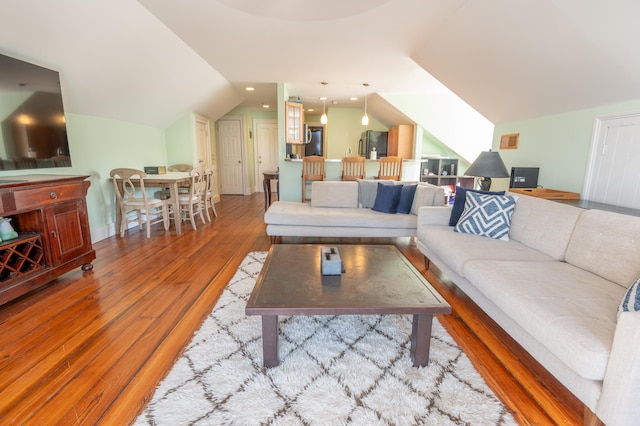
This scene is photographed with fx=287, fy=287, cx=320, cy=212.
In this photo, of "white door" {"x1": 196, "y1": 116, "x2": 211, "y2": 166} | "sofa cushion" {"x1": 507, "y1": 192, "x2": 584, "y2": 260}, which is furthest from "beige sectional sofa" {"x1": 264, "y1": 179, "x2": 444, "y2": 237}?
"white door" {"x1": 196, "y1": 116, "x2": 211, "y2": 166}

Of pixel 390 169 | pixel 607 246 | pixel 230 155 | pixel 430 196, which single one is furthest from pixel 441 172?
pixel 230 155

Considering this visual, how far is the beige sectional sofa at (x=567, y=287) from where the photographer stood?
1.00 m

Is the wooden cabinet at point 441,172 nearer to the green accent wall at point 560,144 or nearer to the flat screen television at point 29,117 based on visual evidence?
the green accent wall at point 560,144

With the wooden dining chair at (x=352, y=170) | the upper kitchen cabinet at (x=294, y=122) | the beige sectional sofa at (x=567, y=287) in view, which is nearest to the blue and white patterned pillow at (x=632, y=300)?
the beige sectional sofa at (x=567, y=287)

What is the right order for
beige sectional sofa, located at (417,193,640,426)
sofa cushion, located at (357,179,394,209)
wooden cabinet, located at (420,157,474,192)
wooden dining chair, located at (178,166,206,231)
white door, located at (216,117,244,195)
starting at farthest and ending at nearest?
white door, located at (216,117,244,195) → wooden cabinet, located at (420,157,474,192) → wooden dining chair, located at (178,166,206,231) → sofa cushion, located at (357,179,394,209) → beige sectional sofa, located at (417,193,640,426)

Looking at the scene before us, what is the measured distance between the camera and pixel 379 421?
1190 millimetres

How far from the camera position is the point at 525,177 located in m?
3.22

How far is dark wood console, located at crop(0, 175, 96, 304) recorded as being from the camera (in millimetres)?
1985

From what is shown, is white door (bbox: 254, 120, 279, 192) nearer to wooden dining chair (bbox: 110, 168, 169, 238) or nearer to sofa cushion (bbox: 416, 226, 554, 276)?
wooden dining chair (bbox: 110, 168, 169, 238)

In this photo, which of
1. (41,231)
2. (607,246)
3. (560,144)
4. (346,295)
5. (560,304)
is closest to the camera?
(560,304)

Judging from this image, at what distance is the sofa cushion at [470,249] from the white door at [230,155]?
20.0ft

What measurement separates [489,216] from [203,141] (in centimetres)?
568

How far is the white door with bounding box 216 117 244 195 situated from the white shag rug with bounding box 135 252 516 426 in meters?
6.21

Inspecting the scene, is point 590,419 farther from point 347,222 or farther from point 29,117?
point 29,117
